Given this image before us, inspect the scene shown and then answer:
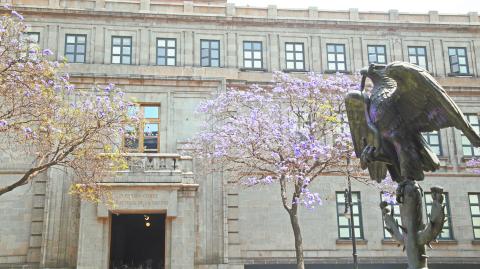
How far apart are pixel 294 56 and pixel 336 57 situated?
230 centimetres

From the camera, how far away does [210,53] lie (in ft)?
95.2

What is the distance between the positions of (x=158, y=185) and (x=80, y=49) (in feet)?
30.3

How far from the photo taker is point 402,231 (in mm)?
7559

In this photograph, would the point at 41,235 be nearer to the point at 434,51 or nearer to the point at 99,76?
the point at 99,76

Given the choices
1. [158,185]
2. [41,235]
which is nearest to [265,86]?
[158,185]

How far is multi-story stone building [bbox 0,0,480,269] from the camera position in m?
24.1

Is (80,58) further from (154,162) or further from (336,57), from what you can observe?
(336,57)

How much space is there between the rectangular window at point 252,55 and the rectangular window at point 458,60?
1062cm

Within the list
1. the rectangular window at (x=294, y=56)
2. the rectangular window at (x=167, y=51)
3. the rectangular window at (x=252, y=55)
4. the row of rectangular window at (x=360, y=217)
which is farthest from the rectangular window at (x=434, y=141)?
the rectangular window at (x=167, y=51)

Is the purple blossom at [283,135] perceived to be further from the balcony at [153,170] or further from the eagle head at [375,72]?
the eagle head at [375,72]

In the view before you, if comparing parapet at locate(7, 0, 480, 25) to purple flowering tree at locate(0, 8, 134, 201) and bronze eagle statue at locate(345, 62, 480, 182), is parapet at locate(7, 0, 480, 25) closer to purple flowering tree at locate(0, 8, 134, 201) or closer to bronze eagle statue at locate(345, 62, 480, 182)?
purple flowering tree at locate(0, 8, 134, 201)

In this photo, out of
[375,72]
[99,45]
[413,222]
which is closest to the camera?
[413,222]

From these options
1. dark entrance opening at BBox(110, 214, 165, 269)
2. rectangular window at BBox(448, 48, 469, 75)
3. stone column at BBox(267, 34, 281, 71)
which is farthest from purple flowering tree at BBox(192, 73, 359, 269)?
rectangular window at BBox(448, 48, 469, 75)

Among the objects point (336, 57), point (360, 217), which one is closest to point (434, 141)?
point (360, 217)
